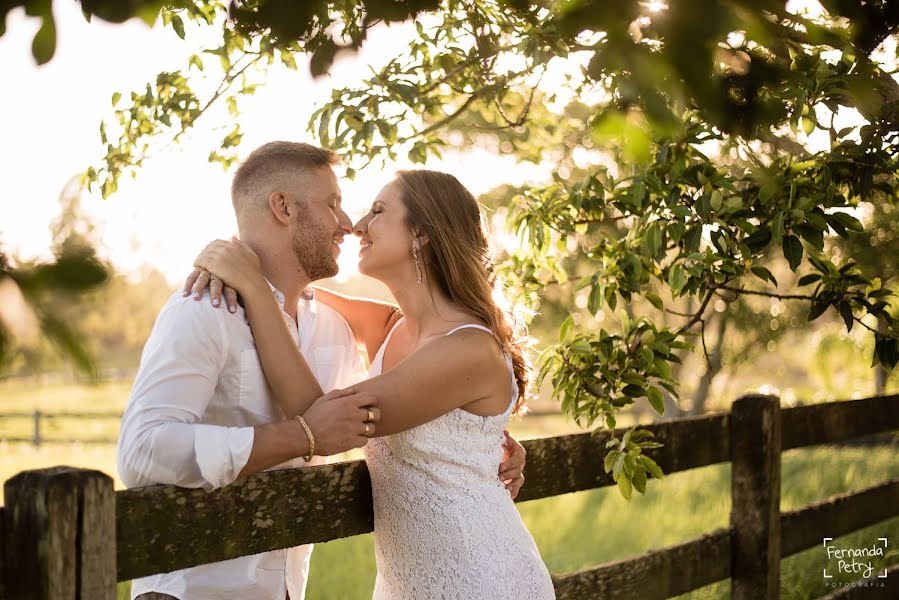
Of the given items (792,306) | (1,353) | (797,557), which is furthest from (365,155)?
(792,306)

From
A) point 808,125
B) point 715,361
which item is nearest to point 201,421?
point 808,125

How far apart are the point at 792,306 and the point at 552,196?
17.4 metres

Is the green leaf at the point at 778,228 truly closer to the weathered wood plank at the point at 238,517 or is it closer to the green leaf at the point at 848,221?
the green leaf at the point at 848,221

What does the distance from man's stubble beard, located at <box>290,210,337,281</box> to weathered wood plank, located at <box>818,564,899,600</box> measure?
3.06 metres

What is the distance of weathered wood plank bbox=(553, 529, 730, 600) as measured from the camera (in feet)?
10.4

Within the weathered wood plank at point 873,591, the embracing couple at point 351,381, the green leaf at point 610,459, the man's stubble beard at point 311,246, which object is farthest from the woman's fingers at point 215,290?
the weathered wood plank at point 873,591

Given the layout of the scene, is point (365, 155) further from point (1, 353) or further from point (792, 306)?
point (792, 306)

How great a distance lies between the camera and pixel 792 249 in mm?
3090

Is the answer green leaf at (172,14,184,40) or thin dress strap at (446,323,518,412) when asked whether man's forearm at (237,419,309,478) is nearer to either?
thin dress strap at (446,323,518,412)

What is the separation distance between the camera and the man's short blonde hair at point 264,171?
10.1ft

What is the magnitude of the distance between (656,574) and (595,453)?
54cm

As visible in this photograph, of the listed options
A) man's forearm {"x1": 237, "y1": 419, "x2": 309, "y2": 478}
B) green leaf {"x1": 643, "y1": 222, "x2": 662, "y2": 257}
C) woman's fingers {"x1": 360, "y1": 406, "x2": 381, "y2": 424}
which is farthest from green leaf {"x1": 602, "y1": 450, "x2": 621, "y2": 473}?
man's forearm {"x1": 237, "y1": 419, "x2": 309, "y2": 478}

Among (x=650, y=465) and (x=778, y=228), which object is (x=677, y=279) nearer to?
(x=778, y=228)

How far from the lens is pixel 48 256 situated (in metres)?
0.75
